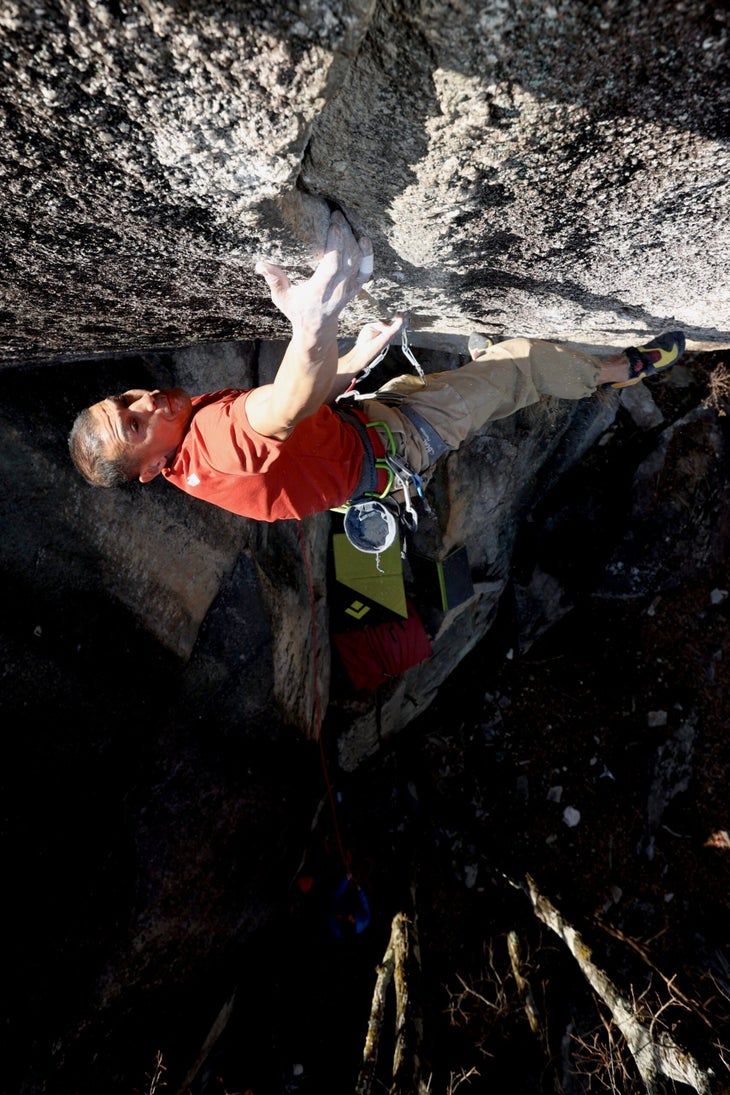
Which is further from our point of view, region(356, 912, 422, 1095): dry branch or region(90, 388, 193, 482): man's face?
region(356, 912, 422, 1095): dry branch

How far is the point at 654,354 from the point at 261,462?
2.12 metres

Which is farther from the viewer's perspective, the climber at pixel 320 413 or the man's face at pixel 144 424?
the man's face at pixel 144 424

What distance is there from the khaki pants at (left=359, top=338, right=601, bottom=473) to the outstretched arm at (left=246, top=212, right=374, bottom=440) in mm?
1209

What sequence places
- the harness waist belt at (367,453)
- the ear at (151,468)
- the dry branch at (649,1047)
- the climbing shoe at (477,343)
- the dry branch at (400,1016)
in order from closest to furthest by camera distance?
1. the ear at (151,468)
2. the harness waist belt at (367,453)
3. the climbing shoe at (477,343)
4. the dry branch at (649,1047)
5. the dry branch at (400,1016)

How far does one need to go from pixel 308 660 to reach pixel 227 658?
0.98 metres

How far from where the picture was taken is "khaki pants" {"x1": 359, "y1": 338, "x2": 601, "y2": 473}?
3.03 metres

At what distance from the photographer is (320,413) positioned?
8.20 ft

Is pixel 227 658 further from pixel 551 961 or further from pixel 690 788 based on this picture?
pixel 690 788

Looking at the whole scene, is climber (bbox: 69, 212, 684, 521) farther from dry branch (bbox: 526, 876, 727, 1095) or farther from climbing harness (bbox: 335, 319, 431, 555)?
dry branch (bbox: 526, 876, 727, 1095)

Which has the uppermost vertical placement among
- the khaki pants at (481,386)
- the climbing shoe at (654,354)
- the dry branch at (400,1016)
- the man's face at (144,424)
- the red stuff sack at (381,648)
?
the climbing shoe at (654,354)

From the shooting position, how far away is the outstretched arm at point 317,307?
1557 millimetres

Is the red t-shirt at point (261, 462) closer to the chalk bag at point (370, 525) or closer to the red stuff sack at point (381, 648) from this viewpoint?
the chalk bag at point (370, 525)

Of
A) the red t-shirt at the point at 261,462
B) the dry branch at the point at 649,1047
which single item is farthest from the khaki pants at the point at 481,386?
the dry branch at the point at 649,1047

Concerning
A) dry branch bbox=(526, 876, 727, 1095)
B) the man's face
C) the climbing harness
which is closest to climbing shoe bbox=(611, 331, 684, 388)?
the climbing harness
